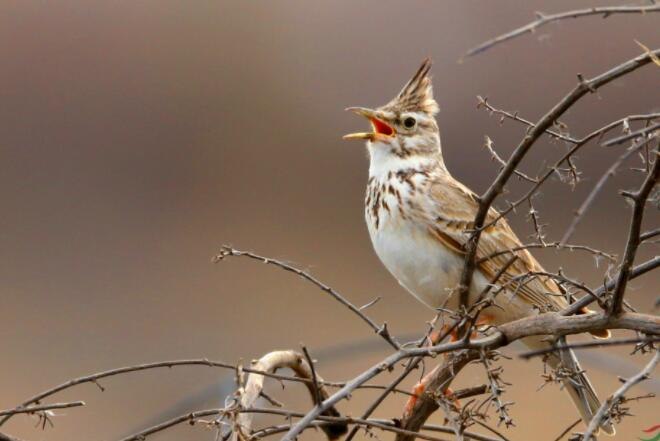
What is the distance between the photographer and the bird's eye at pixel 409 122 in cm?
374

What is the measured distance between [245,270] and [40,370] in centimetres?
193

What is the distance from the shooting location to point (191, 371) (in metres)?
7.61

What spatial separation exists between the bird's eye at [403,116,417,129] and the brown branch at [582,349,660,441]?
1.98m

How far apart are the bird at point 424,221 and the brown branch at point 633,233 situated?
126 cm

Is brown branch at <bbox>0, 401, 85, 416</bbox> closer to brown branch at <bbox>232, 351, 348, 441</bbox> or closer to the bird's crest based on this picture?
brown branch at <bbox>232, 351, 348, 441</bbox>

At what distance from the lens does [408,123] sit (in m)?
3.75

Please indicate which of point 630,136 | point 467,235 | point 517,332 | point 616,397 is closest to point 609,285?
point 517,332

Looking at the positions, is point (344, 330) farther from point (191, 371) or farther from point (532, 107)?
point (532, 107)

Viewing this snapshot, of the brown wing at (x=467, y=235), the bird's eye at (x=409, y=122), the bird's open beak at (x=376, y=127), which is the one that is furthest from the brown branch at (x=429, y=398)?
the bird's eye at (x=409, y=122)

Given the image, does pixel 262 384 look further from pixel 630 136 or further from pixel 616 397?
pixel 630 136

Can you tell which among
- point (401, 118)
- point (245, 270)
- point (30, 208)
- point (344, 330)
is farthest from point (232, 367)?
point (30, 208)

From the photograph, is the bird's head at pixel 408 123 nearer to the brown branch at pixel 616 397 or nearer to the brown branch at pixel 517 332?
the brown branch at pixel 517 332

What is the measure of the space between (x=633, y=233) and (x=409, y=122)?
196 cm

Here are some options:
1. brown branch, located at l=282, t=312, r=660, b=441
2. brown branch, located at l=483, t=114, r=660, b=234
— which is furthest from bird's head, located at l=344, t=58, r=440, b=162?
brown branch, located at l=483, t=114, r=660, b=234
